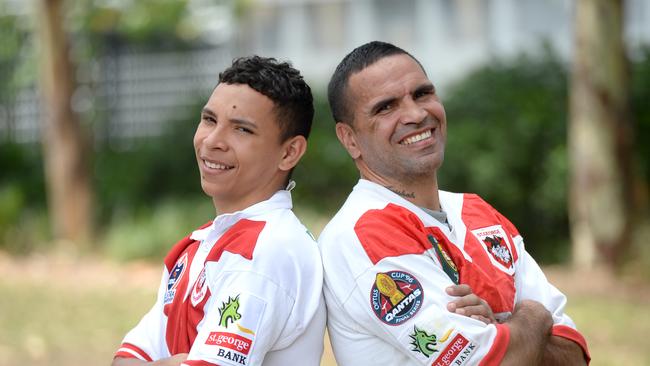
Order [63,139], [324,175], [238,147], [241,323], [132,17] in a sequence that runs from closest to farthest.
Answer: [241,323], [238,147], [63,139], [324,175], [132,17]

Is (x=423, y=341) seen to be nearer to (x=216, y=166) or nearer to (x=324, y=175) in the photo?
(x=216, y=166)

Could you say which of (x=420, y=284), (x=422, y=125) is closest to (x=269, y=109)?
(x=422, y=125)

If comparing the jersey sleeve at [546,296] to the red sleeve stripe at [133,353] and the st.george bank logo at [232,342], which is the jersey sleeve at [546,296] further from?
the red sleeve stripe at [133,353]

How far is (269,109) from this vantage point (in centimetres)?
342

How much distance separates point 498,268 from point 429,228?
0.91ft

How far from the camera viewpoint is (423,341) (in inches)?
121

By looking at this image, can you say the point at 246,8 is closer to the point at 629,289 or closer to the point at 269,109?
the point at 629,289

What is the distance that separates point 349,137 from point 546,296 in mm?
871

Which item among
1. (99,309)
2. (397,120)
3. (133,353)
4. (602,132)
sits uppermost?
(397,120)

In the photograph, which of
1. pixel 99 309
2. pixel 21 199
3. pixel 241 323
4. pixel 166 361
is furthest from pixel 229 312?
pixel 21 199

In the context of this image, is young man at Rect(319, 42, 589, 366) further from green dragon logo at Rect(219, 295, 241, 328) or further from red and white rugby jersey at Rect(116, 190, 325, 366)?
green dragon logo at Rect(219, 295, 241, 328)

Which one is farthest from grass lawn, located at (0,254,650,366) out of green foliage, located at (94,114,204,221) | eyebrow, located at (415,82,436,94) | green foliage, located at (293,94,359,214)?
eyebrow, located at (415,82,436,94)

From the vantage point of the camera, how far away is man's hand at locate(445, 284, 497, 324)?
308cm

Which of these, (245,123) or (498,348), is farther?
(245,123)
